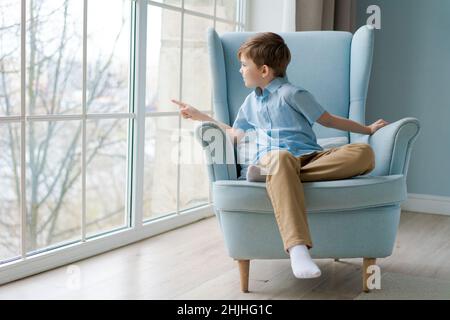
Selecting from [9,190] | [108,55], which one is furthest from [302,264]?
[108,55]

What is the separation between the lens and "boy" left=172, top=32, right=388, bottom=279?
2.21 m

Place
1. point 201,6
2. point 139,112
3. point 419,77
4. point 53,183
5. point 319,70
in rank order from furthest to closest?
point 419,77 < point 201,6 < point 139,112 < point 319,70 < point 53,183

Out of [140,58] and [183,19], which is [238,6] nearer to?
[183,19]

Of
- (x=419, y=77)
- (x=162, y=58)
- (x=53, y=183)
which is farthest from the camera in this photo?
(x=419, y=77)

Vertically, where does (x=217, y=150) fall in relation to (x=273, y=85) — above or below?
below

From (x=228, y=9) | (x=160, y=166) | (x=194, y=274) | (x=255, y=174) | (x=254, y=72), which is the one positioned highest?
(x=228, y=9)

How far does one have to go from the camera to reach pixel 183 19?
131 inches

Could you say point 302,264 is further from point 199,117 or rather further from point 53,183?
point 53,183

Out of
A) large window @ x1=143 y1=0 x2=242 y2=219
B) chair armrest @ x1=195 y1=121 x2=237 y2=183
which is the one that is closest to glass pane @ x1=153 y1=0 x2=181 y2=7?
large window @ x1=143 y1=0 x2=242 y2=219

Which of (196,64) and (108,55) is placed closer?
(108,55)

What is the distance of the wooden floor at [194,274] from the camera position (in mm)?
2340

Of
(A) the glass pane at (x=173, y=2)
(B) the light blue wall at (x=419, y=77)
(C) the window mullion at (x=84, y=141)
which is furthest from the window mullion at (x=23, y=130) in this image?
(B) the light blue wall at (x=419, y=77)

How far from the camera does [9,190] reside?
7.98ft

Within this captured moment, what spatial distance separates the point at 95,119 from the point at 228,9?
1.30 metres
